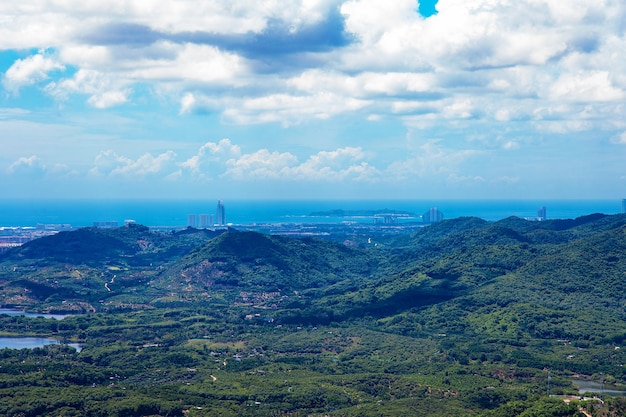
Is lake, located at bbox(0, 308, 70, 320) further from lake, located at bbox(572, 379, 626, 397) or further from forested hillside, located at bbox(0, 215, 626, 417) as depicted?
lake, located at bbox(572, 379, 626, 397)

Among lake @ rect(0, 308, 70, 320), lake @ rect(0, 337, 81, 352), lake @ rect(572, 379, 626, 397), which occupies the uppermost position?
lake @ rect(0, 308, 70, 320)

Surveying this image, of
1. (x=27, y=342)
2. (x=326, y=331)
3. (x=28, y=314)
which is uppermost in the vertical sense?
(x=28, y=314)

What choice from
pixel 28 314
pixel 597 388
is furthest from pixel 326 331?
pixel 28 314

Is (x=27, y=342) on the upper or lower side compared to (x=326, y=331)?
lower

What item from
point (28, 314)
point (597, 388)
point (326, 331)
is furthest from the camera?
point (28, 314)

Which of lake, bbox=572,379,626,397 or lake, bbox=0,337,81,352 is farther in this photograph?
lake, bbox=0,337,81,352

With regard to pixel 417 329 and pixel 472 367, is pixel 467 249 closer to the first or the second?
pixel 417 329

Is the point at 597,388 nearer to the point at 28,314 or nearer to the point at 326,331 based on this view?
the point at 326,331

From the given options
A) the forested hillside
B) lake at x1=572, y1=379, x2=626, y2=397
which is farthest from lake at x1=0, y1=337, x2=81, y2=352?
lake at x1=572, y1=379, x2=626, y2=397
